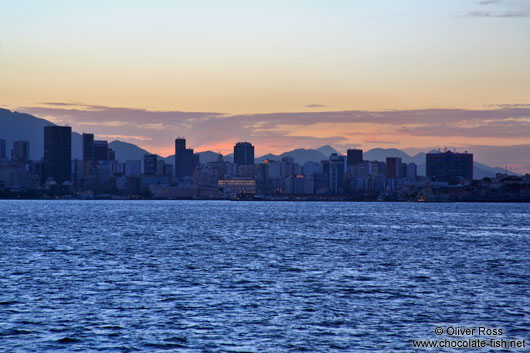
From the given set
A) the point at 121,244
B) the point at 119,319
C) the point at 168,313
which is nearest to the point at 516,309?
the point at 168,313

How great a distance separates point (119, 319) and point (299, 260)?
3103cm

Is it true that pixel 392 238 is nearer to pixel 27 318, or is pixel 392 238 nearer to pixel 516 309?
pixel 516 309

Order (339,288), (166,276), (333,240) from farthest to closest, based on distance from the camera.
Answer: (333,240) < (166,276) < (339,288)

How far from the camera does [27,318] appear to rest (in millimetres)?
36312

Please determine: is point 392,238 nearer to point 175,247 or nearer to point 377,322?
point 175,247

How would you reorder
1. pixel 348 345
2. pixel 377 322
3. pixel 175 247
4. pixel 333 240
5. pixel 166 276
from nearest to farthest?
pixel 348 345 < pixel 377 322 < pixel 166 276 < pixel 175 247 < pixel 333 240

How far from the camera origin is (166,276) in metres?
52.6

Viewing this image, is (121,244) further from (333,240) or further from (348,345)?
(348,345)

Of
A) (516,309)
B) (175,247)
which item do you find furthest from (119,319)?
(175,247)

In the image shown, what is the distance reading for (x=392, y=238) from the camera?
→ 329ft

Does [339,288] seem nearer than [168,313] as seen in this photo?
No

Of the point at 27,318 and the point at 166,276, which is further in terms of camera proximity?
the point at 166,276

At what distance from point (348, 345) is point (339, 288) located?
1602cm

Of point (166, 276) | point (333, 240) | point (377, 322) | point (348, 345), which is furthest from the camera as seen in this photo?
point (333, 240)
